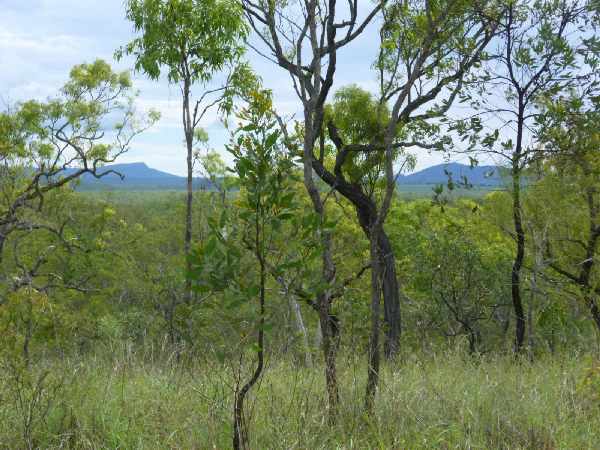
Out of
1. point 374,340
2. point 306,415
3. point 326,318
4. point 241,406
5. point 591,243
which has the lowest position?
point 306,415

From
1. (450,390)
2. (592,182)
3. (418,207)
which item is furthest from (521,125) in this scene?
(418,207)

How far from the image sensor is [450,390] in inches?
204

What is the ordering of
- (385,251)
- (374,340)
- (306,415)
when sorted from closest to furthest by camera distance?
1. (306,415)
2. (374,340)
3. (385,251)

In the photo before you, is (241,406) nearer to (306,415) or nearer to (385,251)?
(306,415)

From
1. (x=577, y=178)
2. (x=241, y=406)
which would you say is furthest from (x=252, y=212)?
(x=577, y=178)

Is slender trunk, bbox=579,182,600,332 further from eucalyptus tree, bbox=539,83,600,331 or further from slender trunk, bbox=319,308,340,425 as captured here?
slender trunk, bbox=319,308,340,425

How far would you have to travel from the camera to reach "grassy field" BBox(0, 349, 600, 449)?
413 centimetres

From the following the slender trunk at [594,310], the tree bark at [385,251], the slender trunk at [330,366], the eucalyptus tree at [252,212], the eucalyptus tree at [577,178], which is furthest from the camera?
the tree bark at [385,251]

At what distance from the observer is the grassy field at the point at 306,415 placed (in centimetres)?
413

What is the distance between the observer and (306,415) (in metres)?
4.38

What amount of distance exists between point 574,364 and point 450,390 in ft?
7.80

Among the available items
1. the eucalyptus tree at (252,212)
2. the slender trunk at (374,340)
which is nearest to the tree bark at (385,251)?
the slender trunk at (374,340)

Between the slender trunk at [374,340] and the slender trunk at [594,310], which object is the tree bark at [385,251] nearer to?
the slender trunk at [594,310]

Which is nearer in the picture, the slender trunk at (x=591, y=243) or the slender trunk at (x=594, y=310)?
the slender trunk at (x=594, y=310)
